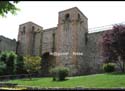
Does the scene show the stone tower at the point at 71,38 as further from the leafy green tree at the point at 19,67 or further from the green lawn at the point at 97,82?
the green lawn at the point at 97,82

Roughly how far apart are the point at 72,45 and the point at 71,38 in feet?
3.11

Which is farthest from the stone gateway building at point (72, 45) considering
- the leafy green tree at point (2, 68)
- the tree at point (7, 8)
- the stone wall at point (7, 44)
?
the tree at point (7, 8)

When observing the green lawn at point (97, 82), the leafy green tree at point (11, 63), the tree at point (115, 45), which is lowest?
the green lawn at point (97, 82)

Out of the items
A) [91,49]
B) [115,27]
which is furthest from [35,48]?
[115,27]

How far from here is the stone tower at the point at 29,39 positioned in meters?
31.8

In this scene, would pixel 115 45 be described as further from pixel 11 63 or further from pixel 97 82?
pixel 11 63

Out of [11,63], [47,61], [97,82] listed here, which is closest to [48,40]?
[47,61]

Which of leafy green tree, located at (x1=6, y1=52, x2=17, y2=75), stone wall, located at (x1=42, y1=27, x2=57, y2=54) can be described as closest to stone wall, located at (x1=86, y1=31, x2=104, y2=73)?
stone wall, located at (x1=42, y1=27, x2=57, y2=54)

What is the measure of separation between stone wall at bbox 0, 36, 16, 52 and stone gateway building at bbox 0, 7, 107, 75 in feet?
9.02

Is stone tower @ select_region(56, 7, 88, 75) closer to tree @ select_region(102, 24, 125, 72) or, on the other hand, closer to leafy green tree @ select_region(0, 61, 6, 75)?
tree @ select_region(102, 24, 125, 72)

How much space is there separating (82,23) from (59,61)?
19.1 feet

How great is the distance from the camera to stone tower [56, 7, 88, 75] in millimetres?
25155

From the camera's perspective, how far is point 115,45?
19.6m

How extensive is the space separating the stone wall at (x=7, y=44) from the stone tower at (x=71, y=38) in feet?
26.5
